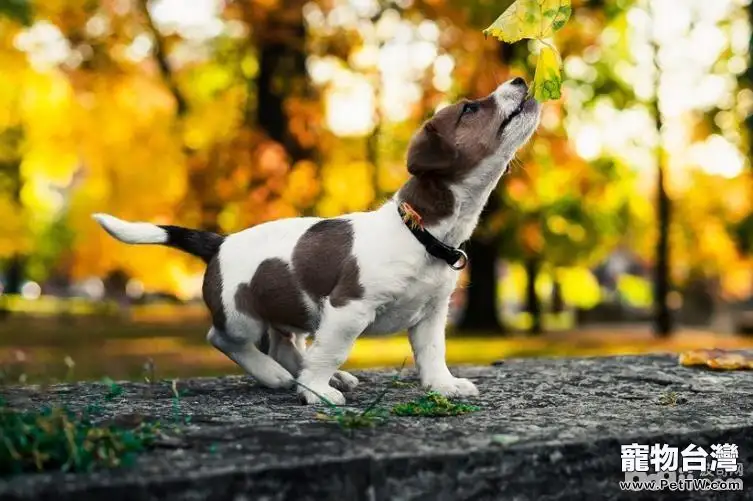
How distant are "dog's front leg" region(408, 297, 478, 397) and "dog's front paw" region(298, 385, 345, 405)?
0.54 meters

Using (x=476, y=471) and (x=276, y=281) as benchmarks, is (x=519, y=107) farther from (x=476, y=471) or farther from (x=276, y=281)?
(x=476, y=471)

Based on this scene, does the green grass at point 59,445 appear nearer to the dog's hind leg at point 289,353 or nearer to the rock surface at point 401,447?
Result: the rock surface at point 401,447

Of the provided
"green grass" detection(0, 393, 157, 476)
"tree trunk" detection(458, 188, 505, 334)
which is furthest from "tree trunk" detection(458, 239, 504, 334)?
"green grass" detection(0, 393, 157, 476)

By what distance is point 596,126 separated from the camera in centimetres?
2094

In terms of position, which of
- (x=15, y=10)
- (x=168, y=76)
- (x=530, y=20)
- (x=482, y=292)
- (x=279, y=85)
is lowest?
(x=482, y=292)

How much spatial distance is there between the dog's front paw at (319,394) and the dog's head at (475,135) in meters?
1.06


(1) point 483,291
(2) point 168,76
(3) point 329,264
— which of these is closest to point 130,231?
(3) point 329,264

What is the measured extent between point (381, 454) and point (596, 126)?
18.9 meters

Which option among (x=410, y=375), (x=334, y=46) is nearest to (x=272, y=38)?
(x=334, y=46)

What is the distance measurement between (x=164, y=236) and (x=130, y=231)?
0.57 feet

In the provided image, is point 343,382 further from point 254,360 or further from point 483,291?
point 483,291

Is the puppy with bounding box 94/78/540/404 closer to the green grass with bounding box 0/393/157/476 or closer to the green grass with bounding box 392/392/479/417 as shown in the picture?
the green grass with bounding box 392/392/479/417

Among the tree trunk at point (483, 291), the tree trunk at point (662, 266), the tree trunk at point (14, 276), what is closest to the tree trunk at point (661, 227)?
the tree trunk at point (662, 266)

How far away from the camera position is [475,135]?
4.17 metres
